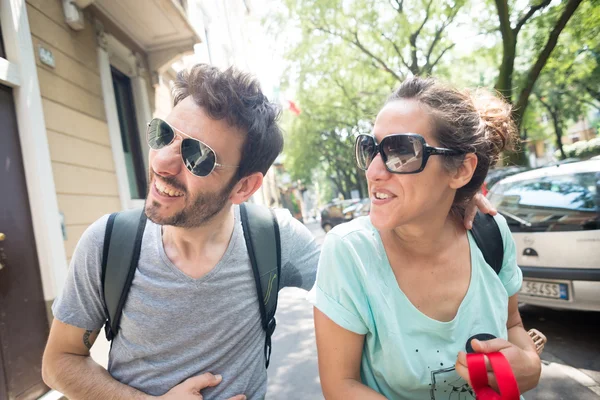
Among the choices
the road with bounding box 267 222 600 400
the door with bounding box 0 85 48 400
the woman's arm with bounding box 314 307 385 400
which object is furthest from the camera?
the road with bounding box 267 222 600 400

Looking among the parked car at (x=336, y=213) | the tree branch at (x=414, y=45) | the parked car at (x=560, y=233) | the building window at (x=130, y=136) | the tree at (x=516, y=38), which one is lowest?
the parked car at (x=336, y=213)

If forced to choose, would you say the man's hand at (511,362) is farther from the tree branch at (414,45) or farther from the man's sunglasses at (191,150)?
the tree branch at (414,45)

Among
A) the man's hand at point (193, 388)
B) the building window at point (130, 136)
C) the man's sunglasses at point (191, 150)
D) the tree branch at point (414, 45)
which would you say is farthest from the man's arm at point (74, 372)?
the tree branch at point (414, 45)

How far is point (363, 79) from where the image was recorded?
755 inches

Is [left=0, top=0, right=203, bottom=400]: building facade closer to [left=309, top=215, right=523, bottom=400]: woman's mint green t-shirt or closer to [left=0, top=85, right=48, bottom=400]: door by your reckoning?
[left=0, top=85, right=48, bottom=400]: door

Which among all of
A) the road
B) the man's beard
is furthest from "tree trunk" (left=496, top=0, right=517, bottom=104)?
the man's beard

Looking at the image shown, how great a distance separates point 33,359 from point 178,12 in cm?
458

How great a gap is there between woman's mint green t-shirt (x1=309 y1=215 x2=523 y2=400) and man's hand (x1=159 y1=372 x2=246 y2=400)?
522 millimetres

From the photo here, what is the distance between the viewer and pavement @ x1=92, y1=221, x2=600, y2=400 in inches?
118

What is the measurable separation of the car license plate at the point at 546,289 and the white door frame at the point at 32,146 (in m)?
4.49

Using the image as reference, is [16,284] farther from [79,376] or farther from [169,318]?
[169,318]

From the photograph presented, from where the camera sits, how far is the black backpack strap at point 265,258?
65.5 inches

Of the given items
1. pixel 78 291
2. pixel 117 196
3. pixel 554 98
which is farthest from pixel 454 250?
pixel 554 98

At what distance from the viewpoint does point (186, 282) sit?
62.0 inches
